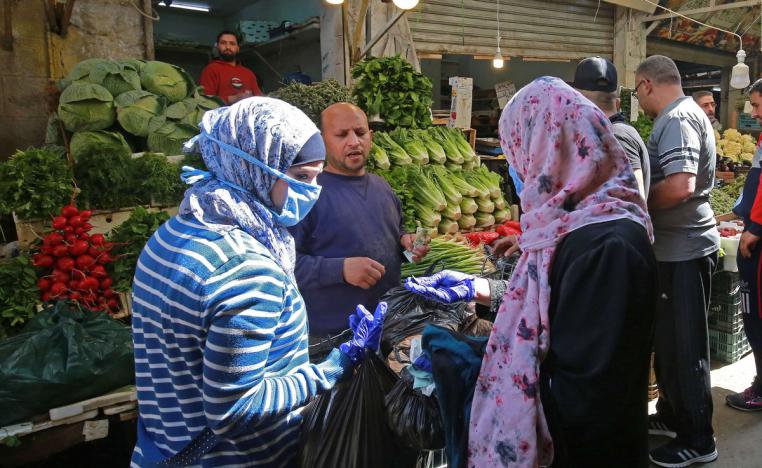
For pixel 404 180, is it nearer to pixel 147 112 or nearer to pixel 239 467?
pixel 147 112

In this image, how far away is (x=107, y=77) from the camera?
201 inches

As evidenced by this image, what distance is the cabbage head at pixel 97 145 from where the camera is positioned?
4.11 m

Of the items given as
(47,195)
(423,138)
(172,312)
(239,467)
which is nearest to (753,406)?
(423,138)

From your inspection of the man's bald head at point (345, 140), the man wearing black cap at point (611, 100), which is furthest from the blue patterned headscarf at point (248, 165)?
the man wearing black cap at point (611, 100)

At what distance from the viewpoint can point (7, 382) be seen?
257cm

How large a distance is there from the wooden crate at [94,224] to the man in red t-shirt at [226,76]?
2.69 meters

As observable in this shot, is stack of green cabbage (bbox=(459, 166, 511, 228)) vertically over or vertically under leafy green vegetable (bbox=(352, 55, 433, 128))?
under

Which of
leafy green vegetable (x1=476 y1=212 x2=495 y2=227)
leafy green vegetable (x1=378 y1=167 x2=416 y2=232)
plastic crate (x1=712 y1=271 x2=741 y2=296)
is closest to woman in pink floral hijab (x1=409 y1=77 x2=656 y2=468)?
leafy green vegetable (x1=378 y1=167 x2=416 y2=232)

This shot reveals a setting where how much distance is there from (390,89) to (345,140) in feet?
7.88

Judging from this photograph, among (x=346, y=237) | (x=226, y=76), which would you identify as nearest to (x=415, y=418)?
(x=346, y=237)

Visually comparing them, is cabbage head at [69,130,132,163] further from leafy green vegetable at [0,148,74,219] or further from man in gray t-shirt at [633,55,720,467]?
man in gray t-shirt at [633,55,720,467]

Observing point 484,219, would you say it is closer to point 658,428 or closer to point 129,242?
point 658,428

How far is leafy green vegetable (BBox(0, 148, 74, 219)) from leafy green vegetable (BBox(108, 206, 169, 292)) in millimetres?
414

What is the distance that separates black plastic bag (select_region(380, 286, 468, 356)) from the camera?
2.43 m
